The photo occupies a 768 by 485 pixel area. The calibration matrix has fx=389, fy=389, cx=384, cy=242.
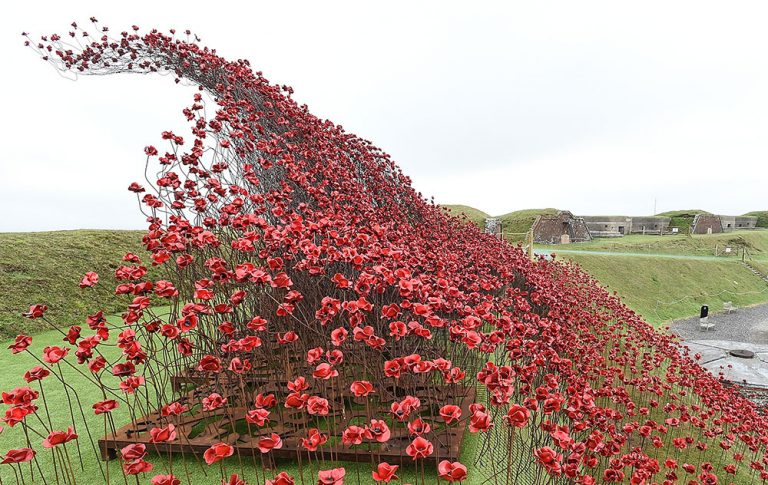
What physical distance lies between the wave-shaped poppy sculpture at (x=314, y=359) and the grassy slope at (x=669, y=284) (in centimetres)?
1145

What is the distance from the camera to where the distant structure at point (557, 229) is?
95.7 ft

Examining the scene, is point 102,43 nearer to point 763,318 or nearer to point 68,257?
point 68,257

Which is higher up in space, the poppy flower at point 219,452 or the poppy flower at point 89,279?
the poppy flower at point 89,279

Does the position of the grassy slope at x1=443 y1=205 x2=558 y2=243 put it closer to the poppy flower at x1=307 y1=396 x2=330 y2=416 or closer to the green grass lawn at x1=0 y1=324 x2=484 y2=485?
the green grass lawn at x1=0 y1=324 x2=484 y2=485

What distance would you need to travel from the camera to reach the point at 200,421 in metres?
3.38

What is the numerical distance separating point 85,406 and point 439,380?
353 centimetres

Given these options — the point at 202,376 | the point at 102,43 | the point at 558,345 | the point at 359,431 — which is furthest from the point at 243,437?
the point at 102,43

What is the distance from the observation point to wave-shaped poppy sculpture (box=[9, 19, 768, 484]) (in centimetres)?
231

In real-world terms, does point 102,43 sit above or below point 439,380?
above

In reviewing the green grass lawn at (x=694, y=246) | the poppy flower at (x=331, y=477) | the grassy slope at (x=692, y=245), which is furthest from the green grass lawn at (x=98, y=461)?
the grassy slope at (x=692, y=245)

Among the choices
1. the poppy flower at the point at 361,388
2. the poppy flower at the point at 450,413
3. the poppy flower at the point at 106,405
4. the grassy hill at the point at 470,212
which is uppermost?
the grassy hill at the point at 470,212

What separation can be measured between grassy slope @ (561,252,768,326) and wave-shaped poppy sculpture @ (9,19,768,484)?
1145cm

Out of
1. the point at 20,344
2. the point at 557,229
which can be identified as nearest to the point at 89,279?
the point at 20,344

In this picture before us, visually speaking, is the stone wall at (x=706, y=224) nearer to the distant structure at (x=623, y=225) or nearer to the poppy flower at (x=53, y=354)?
the distant structure at (x=623, y=225)
